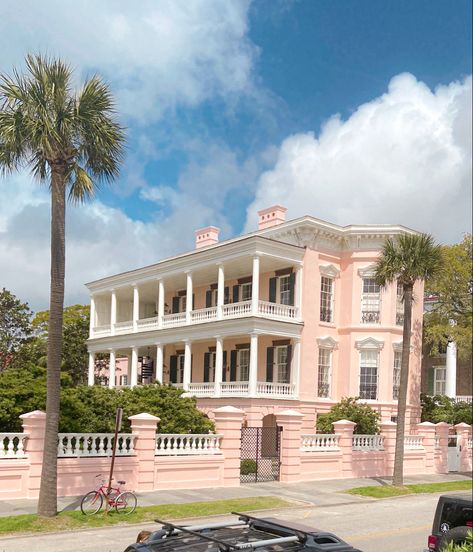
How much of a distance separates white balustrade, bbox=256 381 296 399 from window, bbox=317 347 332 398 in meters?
2.31

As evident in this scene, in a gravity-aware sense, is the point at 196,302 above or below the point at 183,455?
above

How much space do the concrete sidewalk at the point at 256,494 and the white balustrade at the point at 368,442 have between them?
4.46 ft

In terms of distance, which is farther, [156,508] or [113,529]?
[156,508]

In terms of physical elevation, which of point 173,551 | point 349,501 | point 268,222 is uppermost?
point 268,222

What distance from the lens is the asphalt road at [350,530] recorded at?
1312 cm

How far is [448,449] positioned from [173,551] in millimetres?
28455

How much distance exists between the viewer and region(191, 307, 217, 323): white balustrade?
3734 centimetres

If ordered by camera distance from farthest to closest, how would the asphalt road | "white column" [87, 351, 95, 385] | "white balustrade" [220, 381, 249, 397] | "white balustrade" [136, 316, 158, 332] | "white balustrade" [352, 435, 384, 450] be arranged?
"white column" [87, 351, 95, 385] → "white balustrade" [136, 316, 158, 332] → "white balustrade" [220, 381, 249, 397] → "white balustrade" [352, 435, 384, 450] → the asphalt road

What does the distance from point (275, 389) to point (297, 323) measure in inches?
132

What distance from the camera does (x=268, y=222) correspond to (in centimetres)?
4025

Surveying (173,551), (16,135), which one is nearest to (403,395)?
(16,135)

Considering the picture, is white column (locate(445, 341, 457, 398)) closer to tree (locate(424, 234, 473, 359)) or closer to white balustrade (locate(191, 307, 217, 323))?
tree (locate(424, 234, 473, 359))

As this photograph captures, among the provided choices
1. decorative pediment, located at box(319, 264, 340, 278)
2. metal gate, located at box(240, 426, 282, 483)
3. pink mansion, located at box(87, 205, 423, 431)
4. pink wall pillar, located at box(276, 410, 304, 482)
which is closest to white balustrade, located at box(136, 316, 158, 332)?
pink mansion, located at box(87, 205, 423, 431)

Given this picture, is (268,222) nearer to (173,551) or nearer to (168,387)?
(168,387)
